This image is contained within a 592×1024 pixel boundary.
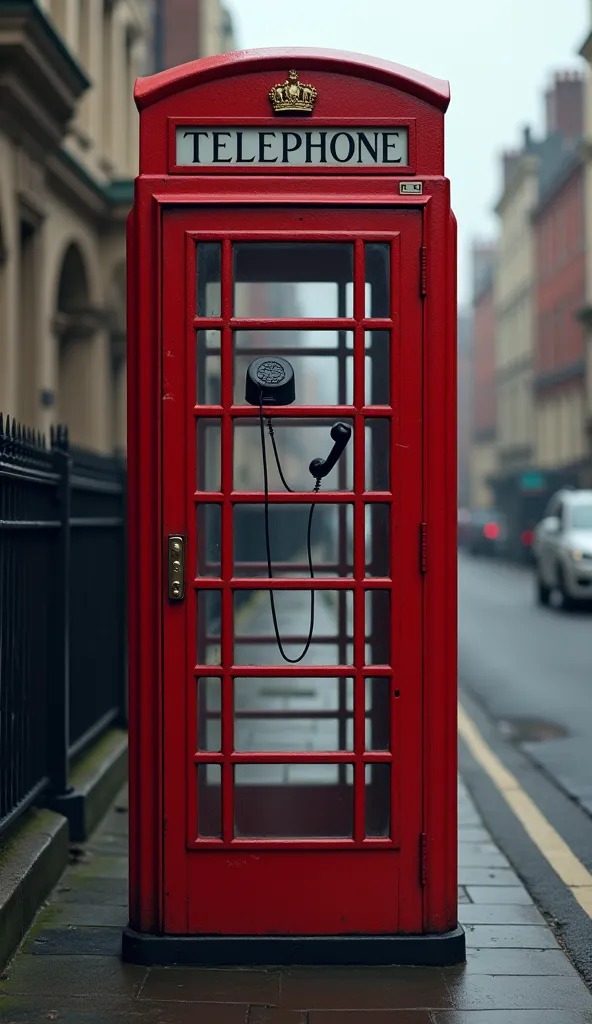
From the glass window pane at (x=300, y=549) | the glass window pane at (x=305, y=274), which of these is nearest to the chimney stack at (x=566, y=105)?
the glass window pane at (x=300, y=549)

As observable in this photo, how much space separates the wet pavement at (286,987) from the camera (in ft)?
14.0

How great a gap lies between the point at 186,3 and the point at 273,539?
104 ft

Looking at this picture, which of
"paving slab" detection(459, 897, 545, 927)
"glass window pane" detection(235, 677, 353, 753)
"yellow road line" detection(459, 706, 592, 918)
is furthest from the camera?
"glass window pane" detection(235, 677, 353, 753)

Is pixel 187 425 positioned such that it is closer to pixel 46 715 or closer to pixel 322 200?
pixel 322 200

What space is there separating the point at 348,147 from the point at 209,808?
2157mm

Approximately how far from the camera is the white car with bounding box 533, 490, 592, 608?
73.4ft

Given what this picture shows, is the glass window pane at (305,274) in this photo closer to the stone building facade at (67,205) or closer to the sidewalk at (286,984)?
the sidewalk at (286,984)

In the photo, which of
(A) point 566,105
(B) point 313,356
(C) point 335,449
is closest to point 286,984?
(C) point 335,449

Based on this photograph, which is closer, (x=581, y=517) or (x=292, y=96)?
(x=292, y=96)

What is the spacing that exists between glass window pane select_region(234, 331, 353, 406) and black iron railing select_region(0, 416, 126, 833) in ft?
3.13

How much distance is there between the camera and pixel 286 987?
4531 millimetres

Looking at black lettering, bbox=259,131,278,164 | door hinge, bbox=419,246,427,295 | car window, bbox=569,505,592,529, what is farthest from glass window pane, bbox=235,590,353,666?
car window, bbox=569,505,592,529

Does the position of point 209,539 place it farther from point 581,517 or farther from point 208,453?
point 581,517

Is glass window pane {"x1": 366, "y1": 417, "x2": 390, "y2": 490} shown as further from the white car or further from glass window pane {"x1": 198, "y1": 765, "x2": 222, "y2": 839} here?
the white car
